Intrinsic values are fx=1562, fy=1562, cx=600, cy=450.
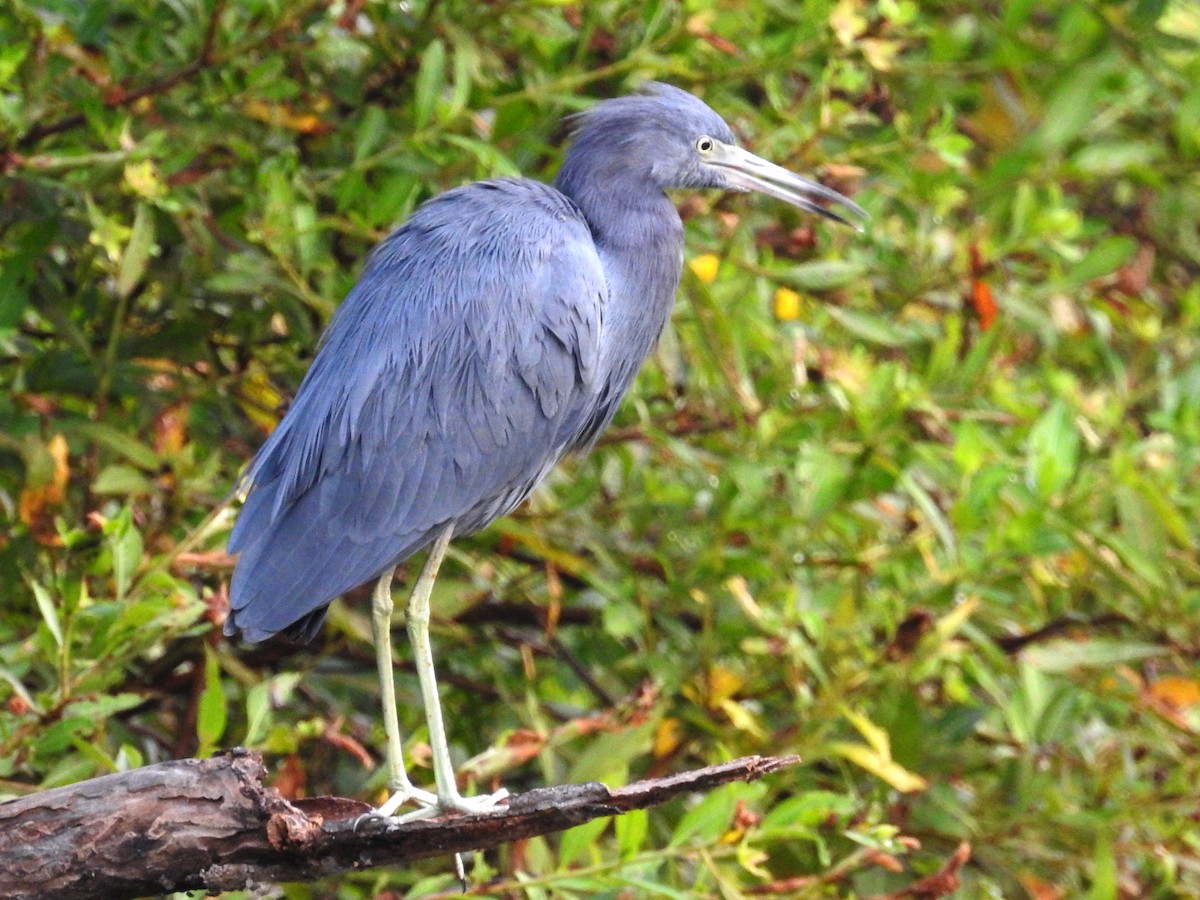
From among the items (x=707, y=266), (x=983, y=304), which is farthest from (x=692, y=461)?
(x=983, y=304)

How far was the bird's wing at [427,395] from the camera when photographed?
3.22 meters

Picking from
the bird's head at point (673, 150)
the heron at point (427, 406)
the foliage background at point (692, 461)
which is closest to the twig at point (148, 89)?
the foliage background at point (692, 461)

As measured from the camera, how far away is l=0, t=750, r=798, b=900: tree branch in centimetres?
235

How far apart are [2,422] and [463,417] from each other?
109 cm

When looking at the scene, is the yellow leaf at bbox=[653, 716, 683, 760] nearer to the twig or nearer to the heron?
the heron

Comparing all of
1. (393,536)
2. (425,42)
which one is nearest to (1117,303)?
(425,42)

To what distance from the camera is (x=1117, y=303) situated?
4.96 metres

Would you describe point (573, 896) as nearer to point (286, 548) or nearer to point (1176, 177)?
point (286, 548)

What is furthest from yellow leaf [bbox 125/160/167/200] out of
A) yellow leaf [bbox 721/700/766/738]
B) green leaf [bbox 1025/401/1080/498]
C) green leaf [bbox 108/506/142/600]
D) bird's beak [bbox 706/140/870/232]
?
green leaf [bbox 1025/401/1080/498]

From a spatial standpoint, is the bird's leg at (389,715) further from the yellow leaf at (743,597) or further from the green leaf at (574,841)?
the yellow leaf at (743,597)

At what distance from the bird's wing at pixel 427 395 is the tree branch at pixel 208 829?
80 cm

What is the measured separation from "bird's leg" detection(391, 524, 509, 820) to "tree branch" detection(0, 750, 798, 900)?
0.36 meters

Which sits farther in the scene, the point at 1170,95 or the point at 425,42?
the point at 1170,95

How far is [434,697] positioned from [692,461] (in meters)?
0.97
